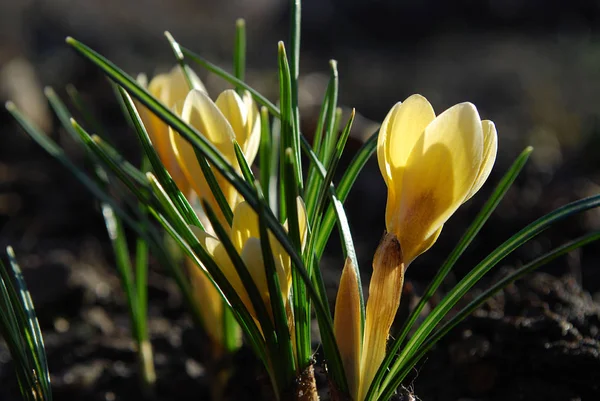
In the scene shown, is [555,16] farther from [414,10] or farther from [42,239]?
[42,239]

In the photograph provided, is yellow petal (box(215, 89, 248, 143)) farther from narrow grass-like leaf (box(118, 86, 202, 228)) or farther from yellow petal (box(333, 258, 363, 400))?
yellow petal (box(333, 258, 363, 400))

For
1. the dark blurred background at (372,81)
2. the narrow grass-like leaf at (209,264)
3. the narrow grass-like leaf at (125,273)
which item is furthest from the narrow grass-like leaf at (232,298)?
the dark blurred background at (372,81)

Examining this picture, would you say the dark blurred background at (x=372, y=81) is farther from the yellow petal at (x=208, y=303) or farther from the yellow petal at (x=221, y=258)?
the yellow petal at (x=221, y=258)

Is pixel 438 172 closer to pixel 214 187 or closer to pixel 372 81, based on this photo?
pixel 214 187

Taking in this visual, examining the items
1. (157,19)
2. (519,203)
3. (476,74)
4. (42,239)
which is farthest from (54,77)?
(157,19)

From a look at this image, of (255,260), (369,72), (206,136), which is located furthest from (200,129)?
(369,72)

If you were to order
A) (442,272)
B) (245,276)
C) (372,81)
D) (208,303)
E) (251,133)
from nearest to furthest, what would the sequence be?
(245,276)
(442,272)
(251,133)
(208,303)
(372,81)
